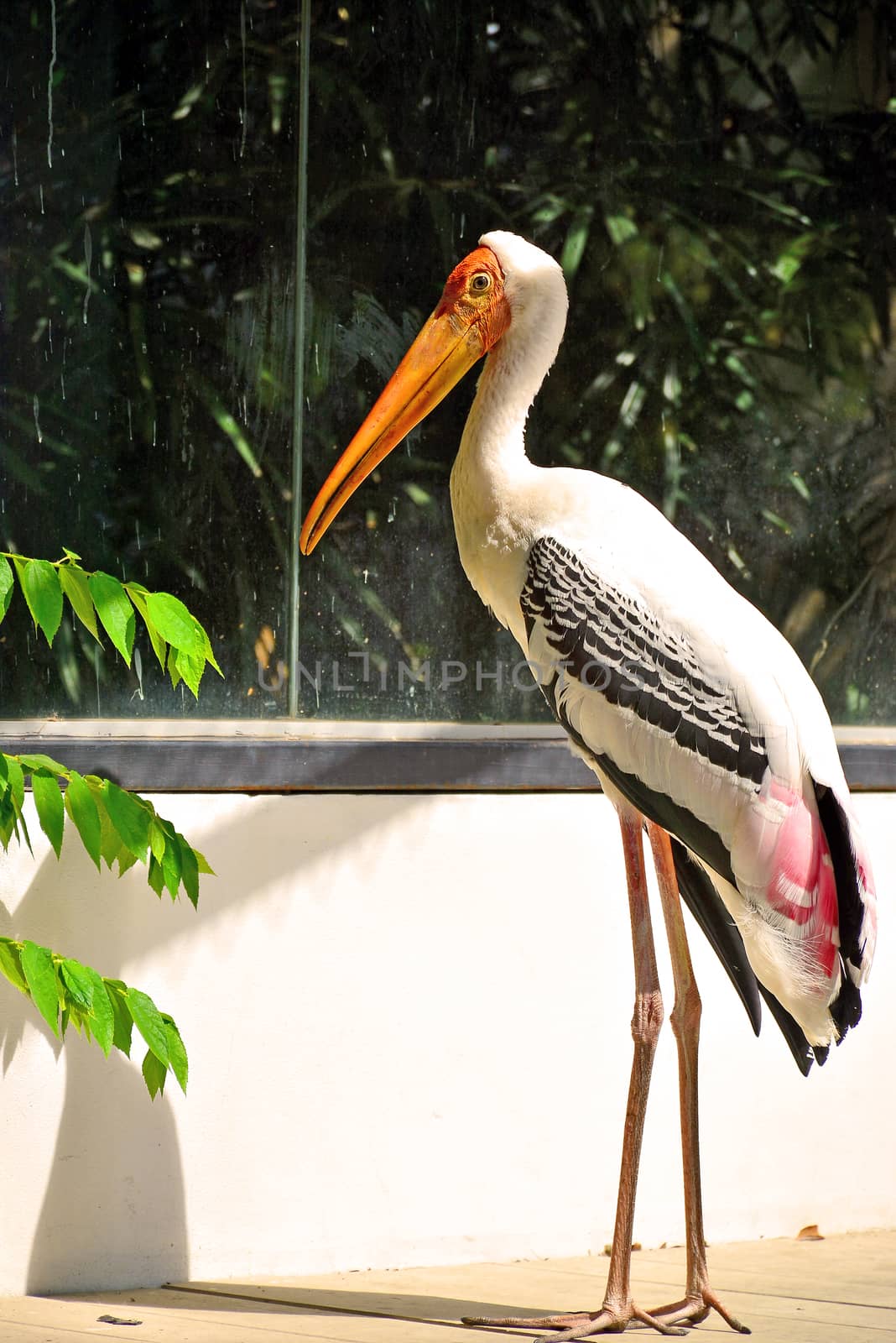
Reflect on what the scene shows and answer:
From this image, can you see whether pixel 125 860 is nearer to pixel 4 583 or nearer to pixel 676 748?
pixel 4 583

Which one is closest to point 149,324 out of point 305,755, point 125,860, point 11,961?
point 305,755

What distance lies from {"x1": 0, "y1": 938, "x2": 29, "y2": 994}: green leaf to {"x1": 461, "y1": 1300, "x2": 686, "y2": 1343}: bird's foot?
0.97 m

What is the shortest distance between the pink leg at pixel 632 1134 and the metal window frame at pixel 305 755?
48 centimetres

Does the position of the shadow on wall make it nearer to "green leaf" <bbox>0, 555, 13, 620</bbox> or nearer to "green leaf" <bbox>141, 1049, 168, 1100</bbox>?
"green leaf" <bbox>141, 1049, 168, 1100</bbox>

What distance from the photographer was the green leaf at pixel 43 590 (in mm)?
2586

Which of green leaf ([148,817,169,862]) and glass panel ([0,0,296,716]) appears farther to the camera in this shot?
glass panel ([0,0,296,716])

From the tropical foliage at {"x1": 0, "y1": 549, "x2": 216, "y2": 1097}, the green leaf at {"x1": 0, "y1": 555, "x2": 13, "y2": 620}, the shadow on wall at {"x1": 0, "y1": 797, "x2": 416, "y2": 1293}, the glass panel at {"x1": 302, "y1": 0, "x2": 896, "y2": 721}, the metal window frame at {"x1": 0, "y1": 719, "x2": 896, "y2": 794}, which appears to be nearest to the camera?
the green leaf at {"x1": 0, "y1": 555, "x2": 13, "y2": 620}

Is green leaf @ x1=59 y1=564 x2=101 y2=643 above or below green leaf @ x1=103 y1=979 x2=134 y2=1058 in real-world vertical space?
above

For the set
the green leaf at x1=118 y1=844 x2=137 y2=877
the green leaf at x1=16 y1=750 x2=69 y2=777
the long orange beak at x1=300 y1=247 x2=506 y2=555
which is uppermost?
the long orange beak at x1=300 y1=247 x2=506 y2=555

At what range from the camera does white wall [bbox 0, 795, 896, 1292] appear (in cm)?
315

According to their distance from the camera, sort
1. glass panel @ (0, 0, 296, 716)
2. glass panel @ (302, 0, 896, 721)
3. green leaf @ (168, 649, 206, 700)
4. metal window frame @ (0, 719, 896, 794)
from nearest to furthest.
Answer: green leaf @ (168, 649, 206, 700), metal window frame @ (0, 719, 896, 794), glass panel @ (0, 0, 296, 716), glass panel @ (302, 0, 896, 721)

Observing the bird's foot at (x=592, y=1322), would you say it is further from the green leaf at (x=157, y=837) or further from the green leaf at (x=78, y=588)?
the green leaf at (x=78, y=588)

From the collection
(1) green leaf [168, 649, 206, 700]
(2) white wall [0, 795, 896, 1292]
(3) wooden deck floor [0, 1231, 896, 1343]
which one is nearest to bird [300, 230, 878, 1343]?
(3) wooden deck floor [0, 1231, 896, 1343]

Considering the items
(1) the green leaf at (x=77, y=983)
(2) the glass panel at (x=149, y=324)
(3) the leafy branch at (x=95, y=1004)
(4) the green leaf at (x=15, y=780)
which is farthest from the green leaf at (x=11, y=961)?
(2) the glass panel at (x=149, y=324)
